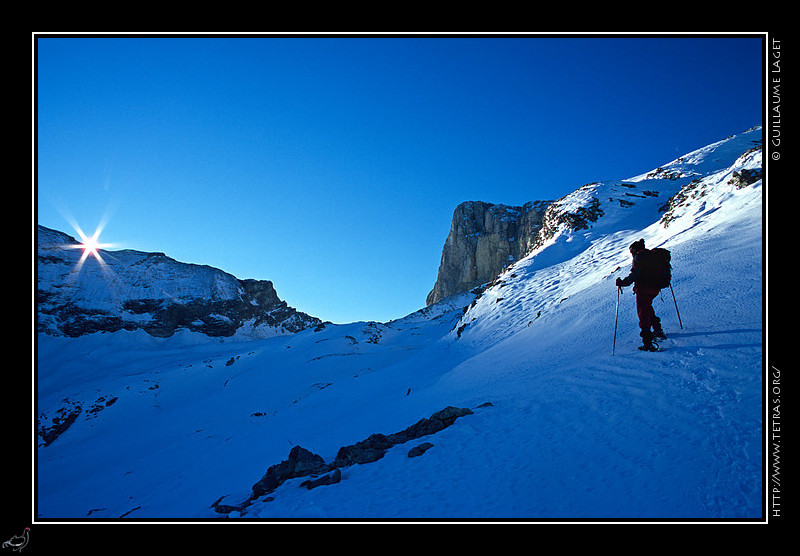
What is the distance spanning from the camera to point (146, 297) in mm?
96188

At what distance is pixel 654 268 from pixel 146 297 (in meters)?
115

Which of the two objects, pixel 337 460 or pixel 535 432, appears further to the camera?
pixel 337 460

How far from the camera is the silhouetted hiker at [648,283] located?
7.17 m

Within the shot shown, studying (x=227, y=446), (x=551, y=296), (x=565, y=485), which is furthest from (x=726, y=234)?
(x=227, y=446)

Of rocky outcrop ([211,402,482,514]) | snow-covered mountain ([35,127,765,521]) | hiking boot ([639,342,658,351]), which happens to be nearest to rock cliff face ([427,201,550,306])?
snow-covered mountain ([35,127,765,521])

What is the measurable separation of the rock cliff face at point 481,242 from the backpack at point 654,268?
91.2 m
